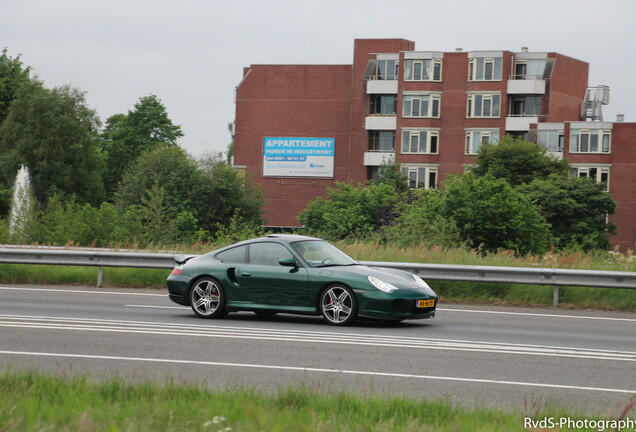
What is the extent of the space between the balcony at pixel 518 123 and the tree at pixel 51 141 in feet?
119

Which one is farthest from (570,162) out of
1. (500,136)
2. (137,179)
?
(137,179)

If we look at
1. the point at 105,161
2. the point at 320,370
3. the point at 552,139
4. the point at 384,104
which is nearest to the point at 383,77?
the point at 384,104

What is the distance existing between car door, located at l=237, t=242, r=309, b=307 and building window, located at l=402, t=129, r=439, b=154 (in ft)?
216

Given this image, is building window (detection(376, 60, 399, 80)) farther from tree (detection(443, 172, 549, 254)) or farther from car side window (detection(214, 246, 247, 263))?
car side window (detection(214, 246, 247, 263))

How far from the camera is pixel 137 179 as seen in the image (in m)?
70.6

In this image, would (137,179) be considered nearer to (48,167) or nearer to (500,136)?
(48,167)

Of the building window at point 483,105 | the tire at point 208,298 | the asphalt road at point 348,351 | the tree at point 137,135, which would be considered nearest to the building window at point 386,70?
the building window at point 483,105

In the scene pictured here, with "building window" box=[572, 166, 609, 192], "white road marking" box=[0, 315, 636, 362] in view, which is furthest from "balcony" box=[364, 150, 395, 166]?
"white road marking" box=[0, 315, 636, 362]

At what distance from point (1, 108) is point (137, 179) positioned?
64.1ft

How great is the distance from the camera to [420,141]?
7888 cm

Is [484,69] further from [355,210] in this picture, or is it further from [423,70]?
[355,210]

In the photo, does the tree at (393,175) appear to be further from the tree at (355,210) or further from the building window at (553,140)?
the tree at (355,210)

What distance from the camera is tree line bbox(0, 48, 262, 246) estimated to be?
70.2 m

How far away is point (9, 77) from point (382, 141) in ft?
108
